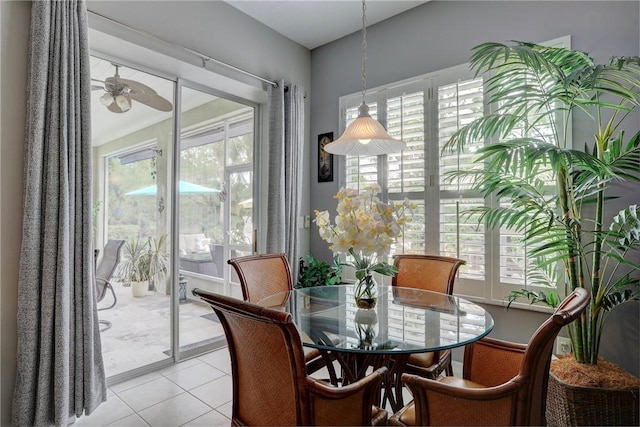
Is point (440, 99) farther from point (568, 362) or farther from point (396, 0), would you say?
point (568, 362)

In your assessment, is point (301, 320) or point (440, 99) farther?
point (440, 99)

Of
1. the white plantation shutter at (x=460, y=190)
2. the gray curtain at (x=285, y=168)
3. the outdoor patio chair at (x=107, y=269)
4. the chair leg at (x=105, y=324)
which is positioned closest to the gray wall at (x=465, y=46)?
the white plantation shutter at (x=460, y=190)

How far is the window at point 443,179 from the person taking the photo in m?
2.56

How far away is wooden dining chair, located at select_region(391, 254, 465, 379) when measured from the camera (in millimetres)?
1936

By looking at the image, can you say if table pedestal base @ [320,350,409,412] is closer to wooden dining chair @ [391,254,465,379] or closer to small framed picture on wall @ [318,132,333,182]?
wooden dining chair @ [391,254,465,379]

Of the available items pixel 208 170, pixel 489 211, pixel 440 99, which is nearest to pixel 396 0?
pixel 440 99

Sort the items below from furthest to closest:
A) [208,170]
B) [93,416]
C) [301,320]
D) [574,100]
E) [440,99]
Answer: [208,170] → [440,99] → [93,416] → [574,100] → [301,320]

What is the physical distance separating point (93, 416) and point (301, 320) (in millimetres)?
1528

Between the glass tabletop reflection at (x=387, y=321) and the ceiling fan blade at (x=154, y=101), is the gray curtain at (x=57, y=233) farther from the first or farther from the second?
the glass tabletop reflection at (x=387, y=321)

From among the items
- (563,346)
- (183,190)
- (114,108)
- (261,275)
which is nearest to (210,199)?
(183,190)

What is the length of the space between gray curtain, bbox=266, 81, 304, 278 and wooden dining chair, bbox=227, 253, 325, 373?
2.27 ft

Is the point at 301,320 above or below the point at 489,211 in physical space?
below

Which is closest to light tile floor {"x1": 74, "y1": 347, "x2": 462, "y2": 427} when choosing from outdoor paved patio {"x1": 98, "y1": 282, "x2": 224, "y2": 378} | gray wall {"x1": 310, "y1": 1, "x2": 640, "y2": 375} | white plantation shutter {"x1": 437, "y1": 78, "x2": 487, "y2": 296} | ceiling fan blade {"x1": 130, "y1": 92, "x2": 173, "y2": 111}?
outdoor paved patio {"x1": 98, "y1": 282, "x2": 224, "y2": 378}

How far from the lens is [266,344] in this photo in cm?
114
